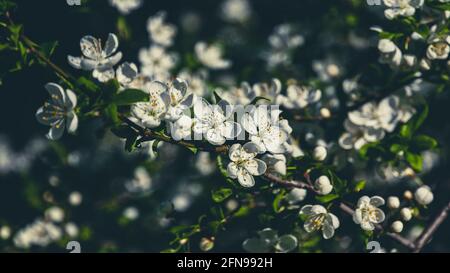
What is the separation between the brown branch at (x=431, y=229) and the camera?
3.08m

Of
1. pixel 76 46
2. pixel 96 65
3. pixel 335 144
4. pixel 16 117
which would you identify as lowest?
pixel 16 117

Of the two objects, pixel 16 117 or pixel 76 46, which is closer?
pixel 76 46

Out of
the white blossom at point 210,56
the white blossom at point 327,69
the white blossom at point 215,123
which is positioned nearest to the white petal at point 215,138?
the white blossom at point 215,123

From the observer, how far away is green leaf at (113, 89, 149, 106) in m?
2.58

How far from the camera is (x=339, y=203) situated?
2885 millimetres

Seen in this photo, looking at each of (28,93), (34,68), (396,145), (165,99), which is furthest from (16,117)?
(396,145)

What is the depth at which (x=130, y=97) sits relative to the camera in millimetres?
2594

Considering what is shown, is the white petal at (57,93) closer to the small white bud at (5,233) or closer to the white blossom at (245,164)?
the white blossom at (245,164)

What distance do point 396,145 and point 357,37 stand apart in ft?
3.88

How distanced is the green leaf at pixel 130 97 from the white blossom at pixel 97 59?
0.64 feet

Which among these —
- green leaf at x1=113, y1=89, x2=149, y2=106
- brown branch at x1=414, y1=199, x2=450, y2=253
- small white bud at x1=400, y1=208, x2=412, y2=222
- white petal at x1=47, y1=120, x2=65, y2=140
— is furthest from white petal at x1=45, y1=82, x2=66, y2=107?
brown branch at x1=414, y1=199, x2=450, y2=253

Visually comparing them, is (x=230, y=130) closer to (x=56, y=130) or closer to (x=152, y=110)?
(x=152, y=110)

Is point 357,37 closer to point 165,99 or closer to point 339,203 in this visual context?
point 339,203

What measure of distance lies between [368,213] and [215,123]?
0.82 m
